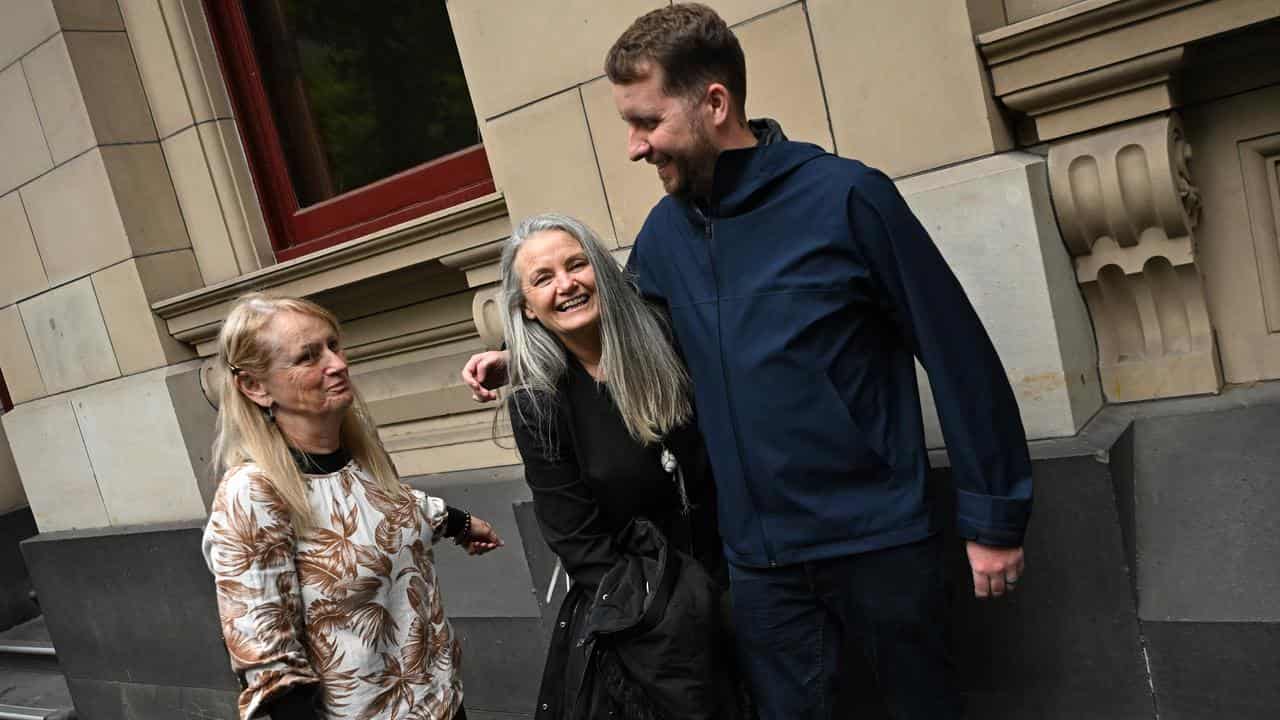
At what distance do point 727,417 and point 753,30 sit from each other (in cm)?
139

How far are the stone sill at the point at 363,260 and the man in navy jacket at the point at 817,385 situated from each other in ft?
5.97

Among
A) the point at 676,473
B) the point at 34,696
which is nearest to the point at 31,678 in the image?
the point at 34,696

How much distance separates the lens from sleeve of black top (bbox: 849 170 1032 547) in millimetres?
1913

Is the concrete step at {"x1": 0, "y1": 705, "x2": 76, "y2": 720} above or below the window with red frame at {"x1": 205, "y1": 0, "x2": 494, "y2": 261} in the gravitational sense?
below

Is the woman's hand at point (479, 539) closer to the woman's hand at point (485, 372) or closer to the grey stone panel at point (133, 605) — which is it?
the woman's hand at point (485, 372)

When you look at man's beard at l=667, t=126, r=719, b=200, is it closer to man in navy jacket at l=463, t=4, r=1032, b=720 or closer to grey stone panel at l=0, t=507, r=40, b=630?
man in navy jacket at l=463, t=4, r=1032, b=720

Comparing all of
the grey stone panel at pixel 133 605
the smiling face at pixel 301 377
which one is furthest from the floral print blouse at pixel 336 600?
the grey stone panel at pixel 133 605

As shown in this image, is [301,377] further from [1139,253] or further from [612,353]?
[1139,253]

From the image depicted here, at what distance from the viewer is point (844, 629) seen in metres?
2.12

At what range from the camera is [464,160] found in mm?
4281

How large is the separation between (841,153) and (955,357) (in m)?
1.07

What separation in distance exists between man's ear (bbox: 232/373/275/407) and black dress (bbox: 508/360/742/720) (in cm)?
54

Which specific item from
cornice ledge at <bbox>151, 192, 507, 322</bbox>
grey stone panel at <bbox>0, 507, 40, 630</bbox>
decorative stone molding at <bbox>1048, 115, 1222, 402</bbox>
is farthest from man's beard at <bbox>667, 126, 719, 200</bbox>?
grey stone panel at <bbox>0, 507, 40, 630</bbox>

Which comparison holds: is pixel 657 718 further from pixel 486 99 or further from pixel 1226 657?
pixel 486 99
